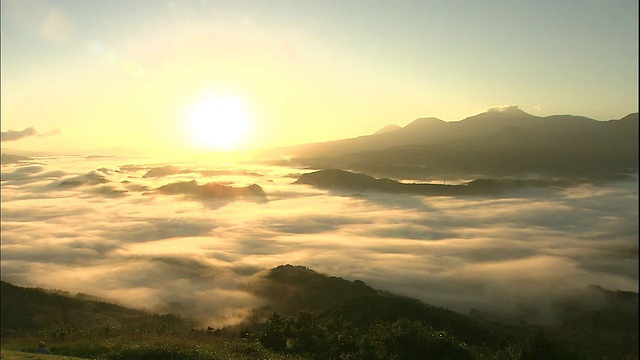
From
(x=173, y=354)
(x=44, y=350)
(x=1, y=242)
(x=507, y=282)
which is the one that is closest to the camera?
(x=173, y=354)

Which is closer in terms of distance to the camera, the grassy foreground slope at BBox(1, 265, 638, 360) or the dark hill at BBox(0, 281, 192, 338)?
the grassy foreground slope at BBox(1, 265, 638, 360)

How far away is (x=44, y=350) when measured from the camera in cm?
3300

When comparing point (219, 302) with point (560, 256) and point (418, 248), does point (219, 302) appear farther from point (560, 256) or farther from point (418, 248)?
point (560, 256)

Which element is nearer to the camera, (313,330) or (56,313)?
(313,330)

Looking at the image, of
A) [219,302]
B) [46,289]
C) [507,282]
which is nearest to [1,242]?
[46,289]

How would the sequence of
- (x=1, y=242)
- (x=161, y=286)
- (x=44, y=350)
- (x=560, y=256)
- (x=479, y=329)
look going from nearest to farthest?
(x=44, y=350), (x=479, y=329), (x=161, y=286), (x=1, y=242), (x=560, y=256)

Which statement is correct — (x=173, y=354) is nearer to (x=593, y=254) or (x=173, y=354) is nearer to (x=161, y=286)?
(x=161, y=286)

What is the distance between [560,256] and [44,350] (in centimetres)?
15150

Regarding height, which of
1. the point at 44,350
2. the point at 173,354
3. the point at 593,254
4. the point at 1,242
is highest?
the point at 173,354

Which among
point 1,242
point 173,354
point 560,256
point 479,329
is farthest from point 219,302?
point 560,256

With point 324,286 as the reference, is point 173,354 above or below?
above

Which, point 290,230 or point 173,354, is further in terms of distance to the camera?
point 290,230

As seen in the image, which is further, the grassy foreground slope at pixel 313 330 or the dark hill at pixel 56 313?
the dark hill at pixel 56 313

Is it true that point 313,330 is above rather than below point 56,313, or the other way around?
above
